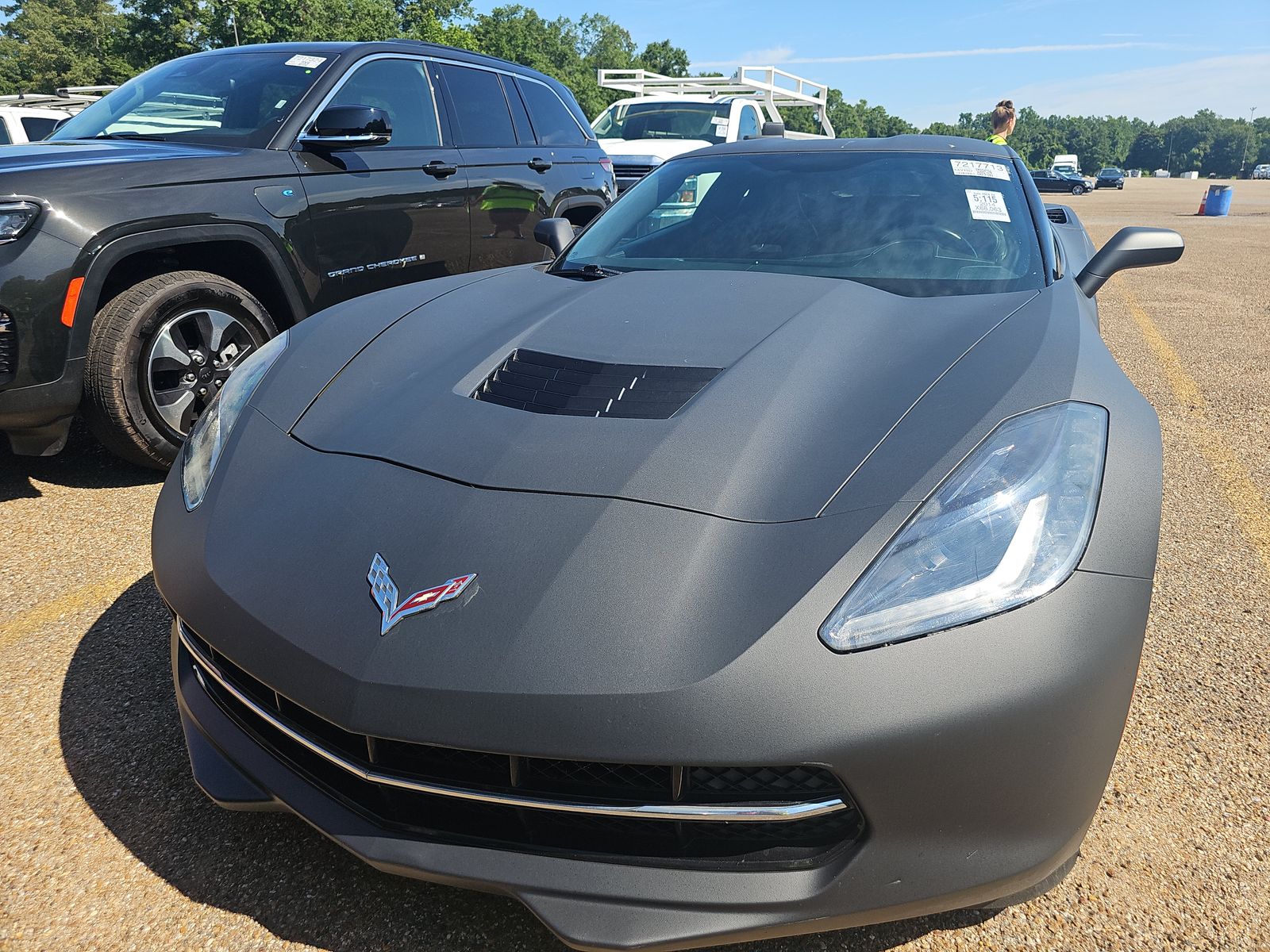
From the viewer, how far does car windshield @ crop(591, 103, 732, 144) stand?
1134 centimetres

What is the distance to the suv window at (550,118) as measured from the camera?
5562mm

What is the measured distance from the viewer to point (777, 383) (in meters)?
1.83

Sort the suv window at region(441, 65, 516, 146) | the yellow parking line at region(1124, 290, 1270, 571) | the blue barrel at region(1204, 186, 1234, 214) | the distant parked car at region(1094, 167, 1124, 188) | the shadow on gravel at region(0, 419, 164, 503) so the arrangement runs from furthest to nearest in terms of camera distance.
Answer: the distant parked car at region(1094, 167, 1124, 188) → the blue barrel at region(1204, 186, 1234, 214) → the suv window at region(441, 65, 516, 146) → the shadow on gravel at region(0, 419, 164, 503) → the yellow parking line at region(1124, 290, 1270, 571)

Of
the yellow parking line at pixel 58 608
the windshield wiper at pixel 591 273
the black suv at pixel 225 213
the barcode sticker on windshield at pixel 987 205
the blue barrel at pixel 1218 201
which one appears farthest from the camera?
the blue barrel at pixel 1218 201

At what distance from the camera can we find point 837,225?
2.78 meters

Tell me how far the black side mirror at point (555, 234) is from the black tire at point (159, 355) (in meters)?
1.28

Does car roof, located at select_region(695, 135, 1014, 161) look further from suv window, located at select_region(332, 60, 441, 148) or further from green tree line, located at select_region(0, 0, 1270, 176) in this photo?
green tree line, located at select_region(0, 0, 1270, 176)

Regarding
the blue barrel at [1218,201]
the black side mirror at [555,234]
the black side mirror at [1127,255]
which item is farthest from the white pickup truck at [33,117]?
the blue barrel at [1218,201]

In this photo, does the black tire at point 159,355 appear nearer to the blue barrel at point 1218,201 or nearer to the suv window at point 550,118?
the suv window at point 550,118

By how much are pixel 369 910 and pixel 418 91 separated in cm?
430

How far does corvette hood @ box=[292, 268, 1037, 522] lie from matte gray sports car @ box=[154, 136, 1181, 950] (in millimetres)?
11

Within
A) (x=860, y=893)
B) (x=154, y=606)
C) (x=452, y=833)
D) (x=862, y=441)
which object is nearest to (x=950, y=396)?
(x=862, y=441)

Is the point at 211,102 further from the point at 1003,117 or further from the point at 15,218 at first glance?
the point at 1003,117

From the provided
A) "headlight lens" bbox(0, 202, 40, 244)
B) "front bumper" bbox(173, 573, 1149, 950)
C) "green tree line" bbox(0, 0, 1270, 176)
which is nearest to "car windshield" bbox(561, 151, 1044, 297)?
"front bumper" bbox(173, 573, 1149, 950)
